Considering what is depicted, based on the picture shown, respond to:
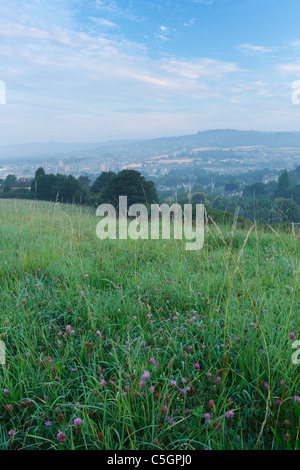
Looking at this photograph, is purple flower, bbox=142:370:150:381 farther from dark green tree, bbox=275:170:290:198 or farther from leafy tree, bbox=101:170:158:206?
dark green tree, bbox=275:170:290:198

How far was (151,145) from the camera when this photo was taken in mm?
28656

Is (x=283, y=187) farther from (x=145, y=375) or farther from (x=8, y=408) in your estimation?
(x=8, y=408)

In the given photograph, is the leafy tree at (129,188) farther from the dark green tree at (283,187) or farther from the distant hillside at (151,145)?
the dark green tree at (283,187)

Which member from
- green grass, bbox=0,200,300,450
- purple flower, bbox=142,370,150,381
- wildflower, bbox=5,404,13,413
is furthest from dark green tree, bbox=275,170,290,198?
wildflower, bbox=5,404,13,413

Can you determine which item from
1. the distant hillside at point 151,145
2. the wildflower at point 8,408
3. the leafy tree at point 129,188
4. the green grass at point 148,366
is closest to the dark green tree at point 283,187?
the distant hillside at point 151,145

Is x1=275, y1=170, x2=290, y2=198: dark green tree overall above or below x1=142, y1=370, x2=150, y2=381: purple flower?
above

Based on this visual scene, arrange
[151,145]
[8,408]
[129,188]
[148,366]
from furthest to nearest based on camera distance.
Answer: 1. [151,145]
2. [129,188]
3. [148,366]
4. [8,408]

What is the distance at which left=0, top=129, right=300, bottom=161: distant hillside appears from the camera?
904 inches

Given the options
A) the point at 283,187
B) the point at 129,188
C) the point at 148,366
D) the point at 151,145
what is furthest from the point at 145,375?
the point at 151,145

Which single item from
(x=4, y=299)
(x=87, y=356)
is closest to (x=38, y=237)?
(x=4, y=299)

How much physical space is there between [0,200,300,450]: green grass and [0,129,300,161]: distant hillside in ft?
64.2

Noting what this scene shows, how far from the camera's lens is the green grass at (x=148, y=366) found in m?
1.37

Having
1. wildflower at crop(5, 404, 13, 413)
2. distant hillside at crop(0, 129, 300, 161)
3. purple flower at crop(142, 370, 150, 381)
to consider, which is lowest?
wildflower at crop(5, 404, 13, 413)

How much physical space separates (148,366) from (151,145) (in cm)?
2860
